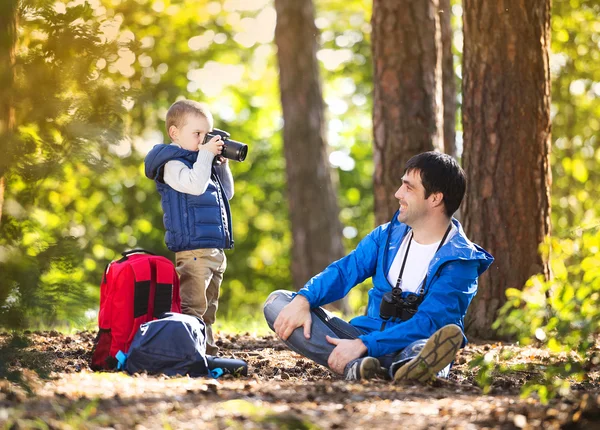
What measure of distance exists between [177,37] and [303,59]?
23.1 ft

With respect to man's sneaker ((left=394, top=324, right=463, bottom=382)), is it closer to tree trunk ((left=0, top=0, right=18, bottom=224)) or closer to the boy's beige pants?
the boy's beige pants

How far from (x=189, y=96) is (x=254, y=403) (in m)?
14.6

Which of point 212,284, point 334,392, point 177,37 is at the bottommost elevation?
point 334,392

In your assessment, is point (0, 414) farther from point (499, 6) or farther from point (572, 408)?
point (499, 6)

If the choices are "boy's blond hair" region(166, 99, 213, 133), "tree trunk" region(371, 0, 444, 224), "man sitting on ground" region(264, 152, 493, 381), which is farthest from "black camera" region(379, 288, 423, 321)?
"tree trunk" region(371, 0, 444, 224)

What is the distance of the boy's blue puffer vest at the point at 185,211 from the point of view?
5078mm

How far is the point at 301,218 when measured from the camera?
36.7 feet

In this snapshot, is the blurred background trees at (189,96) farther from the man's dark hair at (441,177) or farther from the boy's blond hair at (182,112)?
the man's dark hair at (441,177)

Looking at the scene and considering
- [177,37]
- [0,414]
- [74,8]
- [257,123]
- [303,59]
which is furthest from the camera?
[257,123]

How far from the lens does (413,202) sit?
472 cm

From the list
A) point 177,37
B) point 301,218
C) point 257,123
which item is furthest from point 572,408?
point 257,123

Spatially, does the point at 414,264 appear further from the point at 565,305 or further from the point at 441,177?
the point at 565,305

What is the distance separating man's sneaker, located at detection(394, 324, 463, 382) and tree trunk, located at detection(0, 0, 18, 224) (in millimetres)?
2043

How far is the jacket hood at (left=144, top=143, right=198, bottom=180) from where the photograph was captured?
16.5 feet
